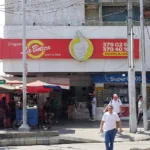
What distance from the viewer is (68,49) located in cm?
2670

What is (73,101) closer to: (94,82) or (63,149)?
(94,82)

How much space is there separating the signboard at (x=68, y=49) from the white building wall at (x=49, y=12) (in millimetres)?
2102

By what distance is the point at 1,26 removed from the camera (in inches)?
1081

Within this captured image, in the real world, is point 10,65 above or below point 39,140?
above

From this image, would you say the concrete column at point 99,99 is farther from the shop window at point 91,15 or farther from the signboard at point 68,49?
the shop window at point 91,15

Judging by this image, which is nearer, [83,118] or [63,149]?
[63,149]

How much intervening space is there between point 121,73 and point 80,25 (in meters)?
4.29

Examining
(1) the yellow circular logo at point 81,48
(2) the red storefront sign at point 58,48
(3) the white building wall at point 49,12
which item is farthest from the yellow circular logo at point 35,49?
(3) the white building wall at point 49,12

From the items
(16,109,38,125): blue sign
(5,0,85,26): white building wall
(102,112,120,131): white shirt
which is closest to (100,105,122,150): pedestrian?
(102,112,120,131): white shirt

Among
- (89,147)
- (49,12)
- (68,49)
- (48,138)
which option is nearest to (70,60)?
(68,49)

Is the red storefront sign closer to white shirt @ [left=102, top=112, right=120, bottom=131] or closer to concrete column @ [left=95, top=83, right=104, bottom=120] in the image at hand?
concrete column @ [left=95, top=83, right=104, bottom=120]

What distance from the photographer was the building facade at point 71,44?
87.1ft

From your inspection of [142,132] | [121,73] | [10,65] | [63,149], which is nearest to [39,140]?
[63,149]

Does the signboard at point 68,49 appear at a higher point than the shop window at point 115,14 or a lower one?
lower
